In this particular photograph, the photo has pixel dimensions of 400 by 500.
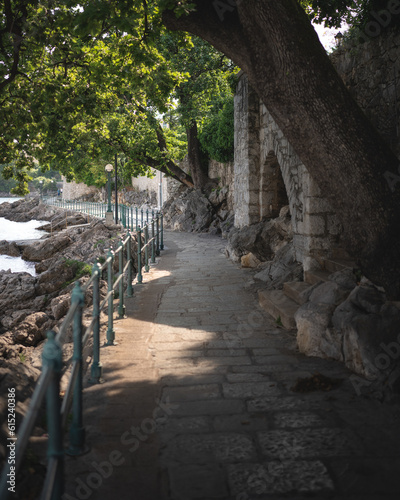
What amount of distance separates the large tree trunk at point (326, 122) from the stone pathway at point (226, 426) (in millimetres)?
1241

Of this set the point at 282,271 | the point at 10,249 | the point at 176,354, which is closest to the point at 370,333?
the point at 176,354

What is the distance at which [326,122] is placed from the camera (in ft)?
14.7

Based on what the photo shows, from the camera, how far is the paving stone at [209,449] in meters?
2.87

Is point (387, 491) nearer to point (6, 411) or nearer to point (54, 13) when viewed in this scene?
point (6, 411)

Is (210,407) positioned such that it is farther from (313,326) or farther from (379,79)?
(379,79)

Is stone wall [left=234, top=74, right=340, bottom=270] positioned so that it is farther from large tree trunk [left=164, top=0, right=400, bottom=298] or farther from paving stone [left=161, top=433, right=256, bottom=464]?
paving stone [left=161, top=433, right=256, bottom=464]

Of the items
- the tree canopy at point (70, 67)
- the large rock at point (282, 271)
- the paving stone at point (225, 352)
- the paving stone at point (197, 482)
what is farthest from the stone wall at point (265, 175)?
the paving stone at point (197, 482)

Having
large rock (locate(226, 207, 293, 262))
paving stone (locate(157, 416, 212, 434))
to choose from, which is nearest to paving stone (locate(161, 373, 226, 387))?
paving stone (locate(157, 416, 212, 434))

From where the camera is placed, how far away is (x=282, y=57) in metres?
4.48

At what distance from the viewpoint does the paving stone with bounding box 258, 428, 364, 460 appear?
9.43 feet

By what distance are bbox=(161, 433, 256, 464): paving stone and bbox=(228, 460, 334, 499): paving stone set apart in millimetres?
123

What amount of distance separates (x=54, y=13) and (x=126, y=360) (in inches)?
213

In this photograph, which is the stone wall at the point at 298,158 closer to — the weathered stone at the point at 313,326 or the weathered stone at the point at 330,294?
the weathered stone at the point at 330,294

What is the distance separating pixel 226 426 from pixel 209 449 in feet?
1.09
